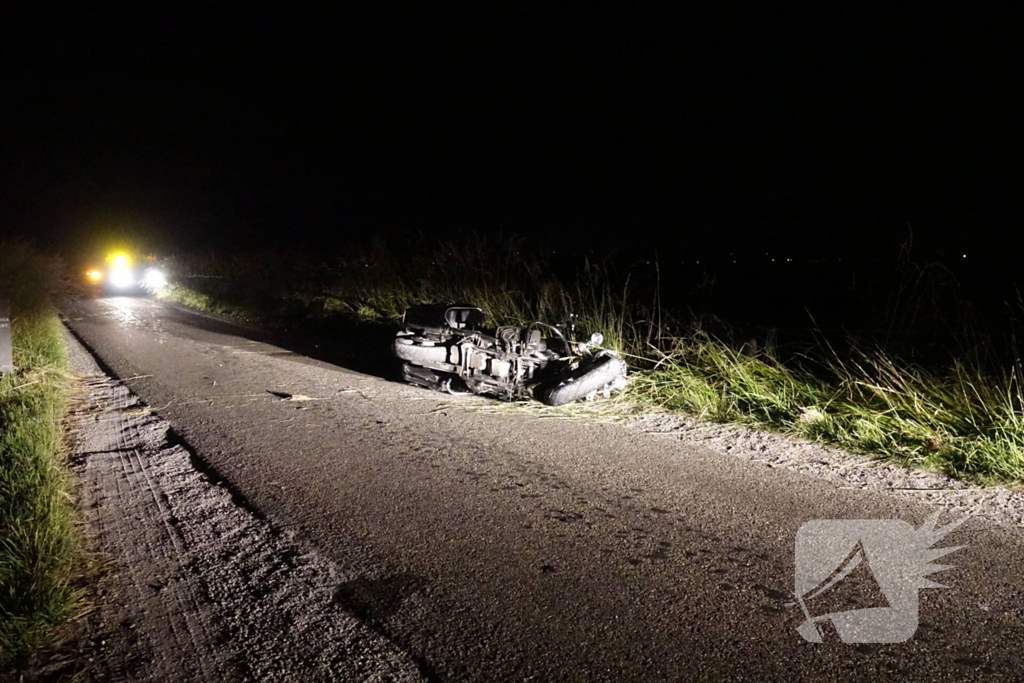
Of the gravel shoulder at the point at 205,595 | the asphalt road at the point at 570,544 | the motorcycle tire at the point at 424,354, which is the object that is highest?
the motorcycle tire at the point at 424,354

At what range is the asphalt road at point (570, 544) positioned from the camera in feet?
9.57

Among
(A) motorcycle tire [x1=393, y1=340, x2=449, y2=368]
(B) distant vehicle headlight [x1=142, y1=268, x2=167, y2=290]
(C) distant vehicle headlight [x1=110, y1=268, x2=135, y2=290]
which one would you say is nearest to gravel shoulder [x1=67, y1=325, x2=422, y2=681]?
(A) motorcycle tire [x1=393, y1=340, x2=449, y2=368]

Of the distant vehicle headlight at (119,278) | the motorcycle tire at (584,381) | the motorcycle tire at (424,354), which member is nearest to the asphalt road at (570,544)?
the motorcycle tire at (584,381)

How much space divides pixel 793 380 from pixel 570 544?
3.89m

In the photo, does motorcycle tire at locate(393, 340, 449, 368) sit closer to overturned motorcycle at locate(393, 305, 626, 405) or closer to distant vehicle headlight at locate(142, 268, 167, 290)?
overturned motorcycle at locate(393, 305, 626, 405)

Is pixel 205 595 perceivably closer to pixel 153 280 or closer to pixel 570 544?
pixel 570 544

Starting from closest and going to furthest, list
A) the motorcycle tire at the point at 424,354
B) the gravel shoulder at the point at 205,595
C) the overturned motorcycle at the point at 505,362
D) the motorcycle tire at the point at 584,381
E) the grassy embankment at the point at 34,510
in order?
the gravel shoulder at the point at 205,595, the grassy embankment at the point at 34,510, the motorcycle tire at the point at 584,381, the overturned motorcycle at the point at 505,362, the motorcycle tire at the point at 424,354

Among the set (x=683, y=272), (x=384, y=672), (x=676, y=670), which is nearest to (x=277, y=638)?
(x=384, y=672)

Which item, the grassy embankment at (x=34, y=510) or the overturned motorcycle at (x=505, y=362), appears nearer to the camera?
the grassy embankment at (x=34, y=510)

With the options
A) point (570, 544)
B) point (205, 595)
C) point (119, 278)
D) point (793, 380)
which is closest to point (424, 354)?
point (793, 380)

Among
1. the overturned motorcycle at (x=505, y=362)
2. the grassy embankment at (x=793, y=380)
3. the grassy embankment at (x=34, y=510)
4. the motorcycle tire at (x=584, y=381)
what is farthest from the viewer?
the overturned motorcycle at (x=505, y=362)

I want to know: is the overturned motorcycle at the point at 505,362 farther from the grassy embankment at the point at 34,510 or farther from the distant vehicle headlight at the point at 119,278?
the distant vehicle headlight at the point at 119,278

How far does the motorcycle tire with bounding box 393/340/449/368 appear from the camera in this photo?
7934mm

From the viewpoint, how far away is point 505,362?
25.1 ft
